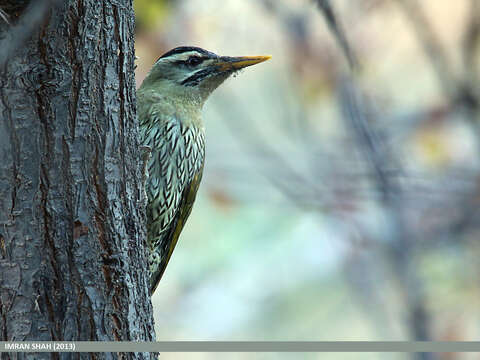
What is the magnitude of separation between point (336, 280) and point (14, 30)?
372 inches

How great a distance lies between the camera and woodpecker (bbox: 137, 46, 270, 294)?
4039 mm

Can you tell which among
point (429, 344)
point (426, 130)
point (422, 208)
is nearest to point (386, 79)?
point (426, 130)

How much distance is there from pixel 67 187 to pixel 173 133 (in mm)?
1893

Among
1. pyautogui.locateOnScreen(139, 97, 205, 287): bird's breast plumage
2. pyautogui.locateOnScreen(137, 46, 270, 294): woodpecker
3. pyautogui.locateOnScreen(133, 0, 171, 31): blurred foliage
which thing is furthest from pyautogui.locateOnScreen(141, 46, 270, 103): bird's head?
pyautogui.locateOnScreen(133, 0, 171, 31): blurred foliage

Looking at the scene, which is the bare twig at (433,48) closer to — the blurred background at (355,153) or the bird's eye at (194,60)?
the blurred background at (355,153)

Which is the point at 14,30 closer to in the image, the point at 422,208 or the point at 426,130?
the point at 426,130

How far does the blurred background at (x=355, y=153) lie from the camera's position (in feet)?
15.3

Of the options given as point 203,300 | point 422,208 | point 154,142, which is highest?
point 203,300

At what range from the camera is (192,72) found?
431 centimetres

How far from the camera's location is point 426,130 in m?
6.52

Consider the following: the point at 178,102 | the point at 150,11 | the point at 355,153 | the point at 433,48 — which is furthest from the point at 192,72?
the point at 355,153

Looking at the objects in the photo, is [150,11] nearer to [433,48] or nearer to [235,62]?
[235,62]

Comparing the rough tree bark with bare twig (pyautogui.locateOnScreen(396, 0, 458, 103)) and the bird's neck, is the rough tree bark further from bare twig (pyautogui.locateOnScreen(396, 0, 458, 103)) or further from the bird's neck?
bare twig (pyautogui.locateOnScreen(396, 0, 458, 103))

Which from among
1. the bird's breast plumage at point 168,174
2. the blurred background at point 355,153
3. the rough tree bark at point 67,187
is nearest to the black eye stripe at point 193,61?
the bird's breast plumage at point 168,174
